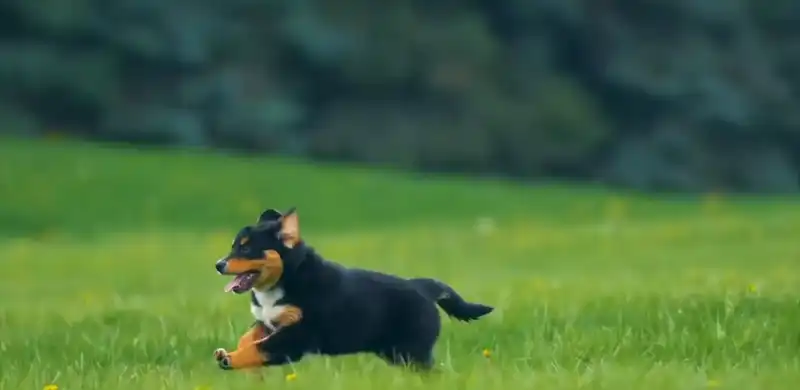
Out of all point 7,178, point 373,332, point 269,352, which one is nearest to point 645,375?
point 373,332

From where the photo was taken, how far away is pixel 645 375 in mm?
5969

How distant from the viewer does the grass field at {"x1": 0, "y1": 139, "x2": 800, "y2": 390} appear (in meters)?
6.43

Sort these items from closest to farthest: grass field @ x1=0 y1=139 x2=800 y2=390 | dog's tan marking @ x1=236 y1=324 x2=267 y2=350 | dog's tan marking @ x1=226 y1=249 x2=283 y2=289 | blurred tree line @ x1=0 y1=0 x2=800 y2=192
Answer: dog's tan marking @ x1=226 y1=249 x2=283 y2=289
dog's tan marking @ x1=236 y1=324 x2=267 y2=350
grass field @ x1=0 y1=139 x2=800 y2=390
blurred tree line @ x1=0 y1=0 x2=800 y2=192

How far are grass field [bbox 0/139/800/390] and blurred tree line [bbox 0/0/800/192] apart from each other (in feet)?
14.9

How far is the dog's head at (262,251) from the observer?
553 cm

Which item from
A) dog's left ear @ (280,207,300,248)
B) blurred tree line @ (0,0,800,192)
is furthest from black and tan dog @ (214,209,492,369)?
blurred tree line @ (0,0,800,192)

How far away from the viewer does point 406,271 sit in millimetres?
16172

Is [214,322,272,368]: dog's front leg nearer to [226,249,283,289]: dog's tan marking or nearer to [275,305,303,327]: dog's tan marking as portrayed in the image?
[275,305,303,327]: dog's tan marking

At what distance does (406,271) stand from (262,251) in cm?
1065

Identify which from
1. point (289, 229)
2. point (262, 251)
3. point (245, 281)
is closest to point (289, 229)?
point (289, 229)

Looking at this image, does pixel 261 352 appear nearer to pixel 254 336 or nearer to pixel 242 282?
pixel 254 336

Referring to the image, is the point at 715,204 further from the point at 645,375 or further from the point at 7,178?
the point at 645,375

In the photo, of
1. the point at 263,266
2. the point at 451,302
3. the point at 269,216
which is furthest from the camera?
the point at 451,302

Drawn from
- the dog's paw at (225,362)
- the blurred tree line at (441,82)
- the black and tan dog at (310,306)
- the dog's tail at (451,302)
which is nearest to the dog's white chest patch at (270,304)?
the black and tan dog at (310,306)
